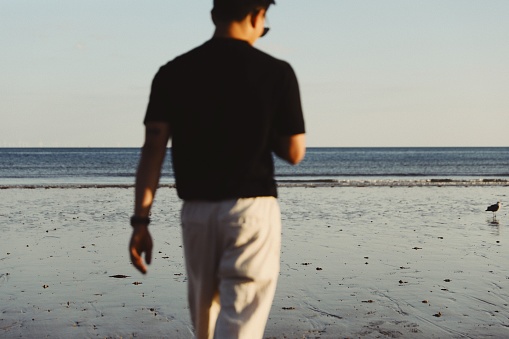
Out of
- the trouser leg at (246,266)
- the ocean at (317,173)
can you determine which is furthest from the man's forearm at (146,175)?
the ocean at (317,173)

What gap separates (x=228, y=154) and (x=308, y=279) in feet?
18.5

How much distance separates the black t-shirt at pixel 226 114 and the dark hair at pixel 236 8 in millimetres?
103

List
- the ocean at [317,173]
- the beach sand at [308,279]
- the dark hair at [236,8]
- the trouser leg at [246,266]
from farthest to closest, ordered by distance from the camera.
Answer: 1. the ocean at [317,173]
2. the beach sand at [308,279]
3. the dark hair at [236,8]
4. the trouser leg at [246,266]

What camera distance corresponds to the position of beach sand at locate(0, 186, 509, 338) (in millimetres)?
6137

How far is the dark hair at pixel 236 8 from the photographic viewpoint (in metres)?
2.69

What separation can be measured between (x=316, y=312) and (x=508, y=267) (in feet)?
11.6

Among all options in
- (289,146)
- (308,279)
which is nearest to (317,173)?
(308,279)

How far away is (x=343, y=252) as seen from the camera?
9.98 meters

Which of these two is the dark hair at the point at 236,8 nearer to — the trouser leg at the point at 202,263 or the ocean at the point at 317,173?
the trouser leg at the point at 202,263

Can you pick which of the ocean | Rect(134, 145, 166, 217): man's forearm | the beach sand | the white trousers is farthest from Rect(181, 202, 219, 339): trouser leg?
the ocean

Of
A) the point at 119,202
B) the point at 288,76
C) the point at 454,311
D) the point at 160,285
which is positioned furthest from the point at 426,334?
the point at 119,202

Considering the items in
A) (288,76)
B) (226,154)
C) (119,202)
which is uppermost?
(288,76)

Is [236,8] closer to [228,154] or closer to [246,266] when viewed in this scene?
[228,154]

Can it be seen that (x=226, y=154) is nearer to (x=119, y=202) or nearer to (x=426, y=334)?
(x=426, y=334)
